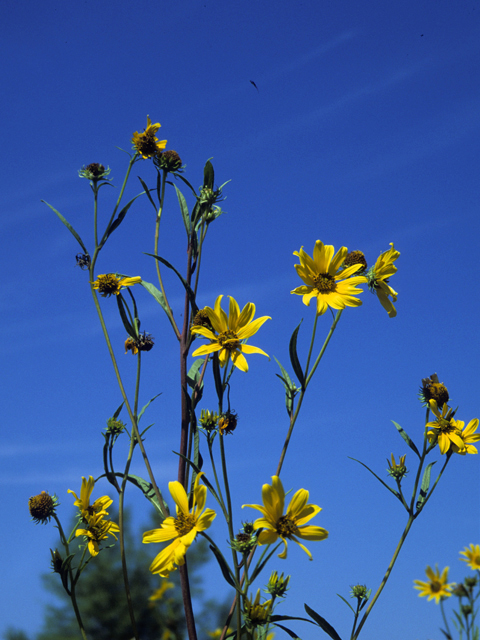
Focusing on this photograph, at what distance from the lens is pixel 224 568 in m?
1.53

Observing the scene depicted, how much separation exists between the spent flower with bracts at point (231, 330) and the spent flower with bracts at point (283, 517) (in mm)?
375

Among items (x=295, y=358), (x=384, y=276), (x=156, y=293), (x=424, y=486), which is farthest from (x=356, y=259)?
(x=424, y=486)

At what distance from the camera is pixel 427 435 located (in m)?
2.10

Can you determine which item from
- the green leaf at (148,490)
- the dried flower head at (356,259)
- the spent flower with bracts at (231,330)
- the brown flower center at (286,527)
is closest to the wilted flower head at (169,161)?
the dried flower head at (356,259)

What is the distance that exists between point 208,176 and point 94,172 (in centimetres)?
52

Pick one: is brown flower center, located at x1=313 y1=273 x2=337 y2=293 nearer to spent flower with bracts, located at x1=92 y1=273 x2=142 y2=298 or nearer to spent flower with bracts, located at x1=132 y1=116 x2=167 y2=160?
spent flower with bracts, located at x1=92 y1=273 x2=142 y2=298

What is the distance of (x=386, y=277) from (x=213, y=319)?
0.76 m

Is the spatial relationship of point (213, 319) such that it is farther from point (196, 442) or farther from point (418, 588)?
point (418, 588)

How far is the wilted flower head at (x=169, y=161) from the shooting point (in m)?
2.20

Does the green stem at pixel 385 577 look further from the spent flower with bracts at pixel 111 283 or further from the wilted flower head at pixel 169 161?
the wilted flower head at pixel 169 161

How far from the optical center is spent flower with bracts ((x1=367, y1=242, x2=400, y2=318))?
6.59 feet

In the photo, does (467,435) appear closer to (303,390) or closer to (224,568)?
(303,390)

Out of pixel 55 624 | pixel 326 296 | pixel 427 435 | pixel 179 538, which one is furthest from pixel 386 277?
pixel 55 624

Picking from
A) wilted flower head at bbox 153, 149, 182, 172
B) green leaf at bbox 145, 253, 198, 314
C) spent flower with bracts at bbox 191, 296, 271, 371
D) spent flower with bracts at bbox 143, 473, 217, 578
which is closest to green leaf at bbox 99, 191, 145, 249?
wilted flower head at bbox 153, 149, 182, 172
